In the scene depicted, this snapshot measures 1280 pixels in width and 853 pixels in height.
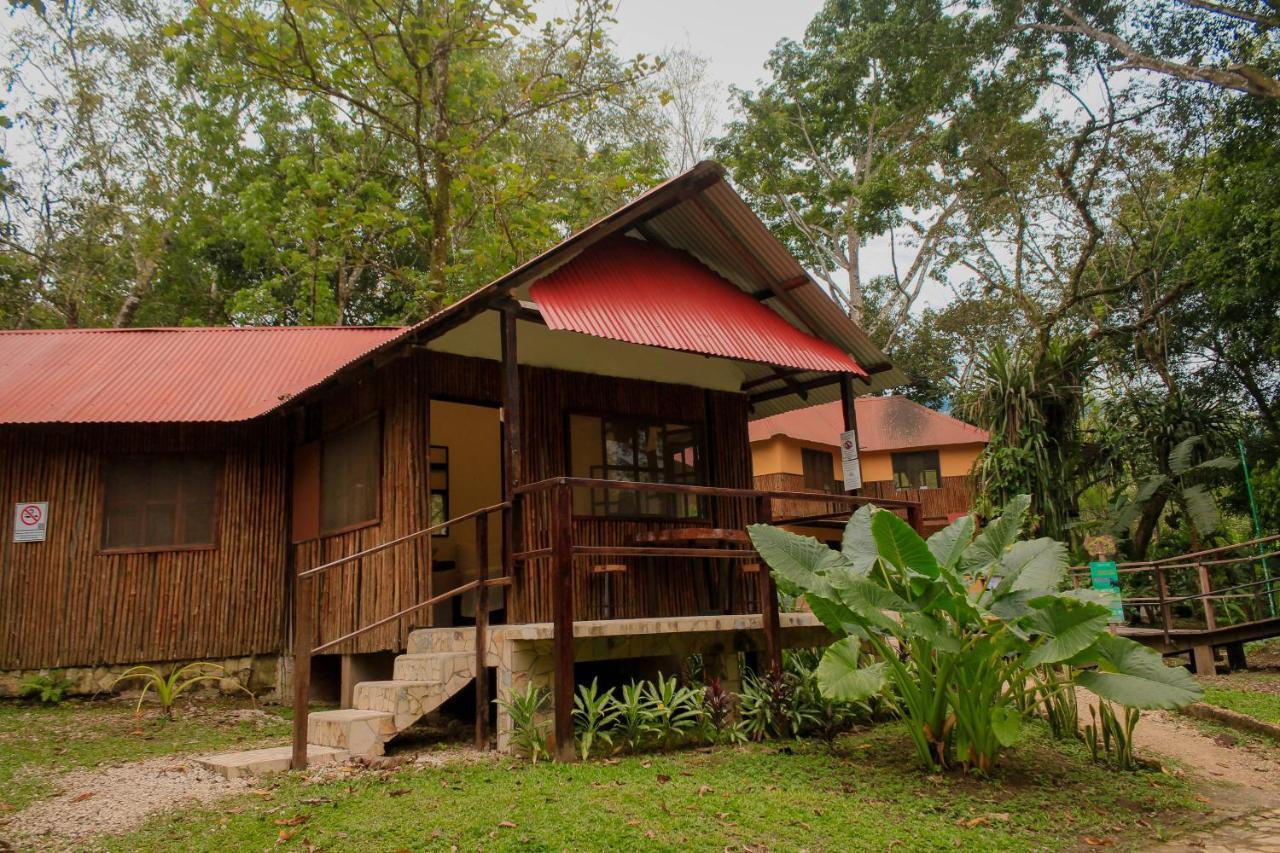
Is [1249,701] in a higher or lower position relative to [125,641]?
lower

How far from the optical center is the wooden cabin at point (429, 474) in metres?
7.27

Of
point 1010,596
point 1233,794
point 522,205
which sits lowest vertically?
point 1233,794

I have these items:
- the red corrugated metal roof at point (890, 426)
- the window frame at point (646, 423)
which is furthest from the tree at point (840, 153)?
the window frame at point (646, 423)

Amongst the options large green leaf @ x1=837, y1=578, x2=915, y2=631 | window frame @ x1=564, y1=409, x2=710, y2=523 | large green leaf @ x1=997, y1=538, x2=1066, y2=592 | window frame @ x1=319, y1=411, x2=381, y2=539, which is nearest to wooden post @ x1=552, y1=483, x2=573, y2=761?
large green leaf @ x1=837, y1=578, x2=915, y2=631

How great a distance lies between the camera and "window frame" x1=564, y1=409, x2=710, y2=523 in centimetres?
880

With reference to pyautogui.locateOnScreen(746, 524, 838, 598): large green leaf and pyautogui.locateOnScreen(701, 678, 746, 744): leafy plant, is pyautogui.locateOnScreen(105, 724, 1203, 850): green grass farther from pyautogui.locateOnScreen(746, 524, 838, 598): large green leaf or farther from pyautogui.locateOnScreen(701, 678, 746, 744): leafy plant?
pyautogui.locateOnScreen(746, 524, 838, 598): large green leaf

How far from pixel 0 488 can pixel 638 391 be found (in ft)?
21.5

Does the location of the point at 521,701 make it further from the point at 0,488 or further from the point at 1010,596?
the point at 0,488

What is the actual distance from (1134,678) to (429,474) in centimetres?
615

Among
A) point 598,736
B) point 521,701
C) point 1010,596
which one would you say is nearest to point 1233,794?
point 1010,596

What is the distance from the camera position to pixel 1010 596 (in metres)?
5.88

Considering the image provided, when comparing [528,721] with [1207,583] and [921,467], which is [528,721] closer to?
[1207,583]

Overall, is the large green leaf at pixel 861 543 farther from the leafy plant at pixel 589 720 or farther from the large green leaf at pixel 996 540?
the leafy plant at pixel 589 720

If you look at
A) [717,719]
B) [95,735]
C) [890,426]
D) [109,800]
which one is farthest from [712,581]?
[890,426]
